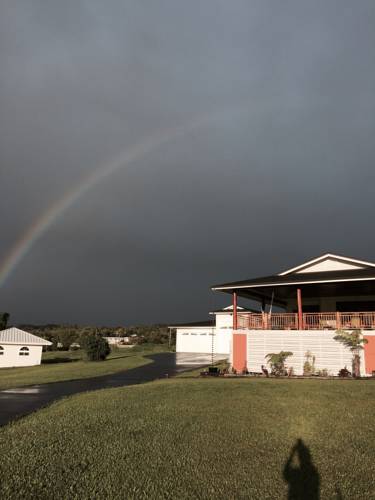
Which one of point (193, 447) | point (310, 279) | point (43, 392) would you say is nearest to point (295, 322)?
point (310, 279)

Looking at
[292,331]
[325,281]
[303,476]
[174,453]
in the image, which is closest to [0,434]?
[174,453]

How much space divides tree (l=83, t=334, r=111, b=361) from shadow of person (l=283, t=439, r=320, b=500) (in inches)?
1227

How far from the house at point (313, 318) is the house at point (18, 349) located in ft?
71.2

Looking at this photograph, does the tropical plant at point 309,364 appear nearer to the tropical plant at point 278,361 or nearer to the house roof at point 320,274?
the tropical plant at point 278,361

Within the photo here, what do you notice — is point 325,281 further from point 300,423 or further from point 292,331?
point 300,423

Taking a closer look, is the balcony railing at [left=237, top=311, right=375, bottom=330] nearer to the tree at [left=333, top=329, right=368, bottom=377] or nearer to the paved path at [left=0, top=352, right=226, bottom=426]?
the tree at [left=333, top=329, right=368, bottom=377]

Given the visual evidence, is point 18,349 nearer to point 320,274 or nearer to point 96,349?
point 96,349

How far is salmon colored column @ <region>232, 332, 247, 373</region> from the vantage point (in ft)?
70.5

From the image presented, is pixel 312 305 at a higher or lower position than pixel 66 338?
higher

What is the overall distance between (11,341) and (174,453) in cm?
3332

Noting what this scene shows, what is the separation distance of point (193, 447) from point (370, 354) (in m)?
14.1

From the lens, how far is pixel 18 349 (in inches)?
1431

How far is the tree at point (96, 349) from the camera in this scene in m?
36.5

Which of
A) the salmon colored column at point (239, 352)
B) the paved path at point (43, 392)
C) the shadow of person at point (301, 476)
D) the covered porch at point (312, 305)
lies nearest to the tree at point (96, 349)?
the paved path at point (43, 392)
